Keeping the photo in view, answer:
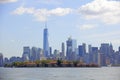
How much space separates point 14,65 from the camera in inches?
7869

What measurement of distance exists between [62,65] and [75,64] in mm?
7813

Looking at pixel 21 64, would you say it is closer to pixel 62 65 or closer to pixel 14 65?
pixel 14 65

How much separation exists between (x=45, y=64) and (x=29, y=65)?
988cm

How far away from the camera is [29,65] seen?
646 feet

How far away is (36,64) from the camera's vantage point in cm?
19325

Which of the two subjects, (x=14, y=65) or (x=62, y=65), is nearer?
(x=62, y=65)

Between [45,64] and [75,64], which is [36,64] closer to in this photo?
[45,64]

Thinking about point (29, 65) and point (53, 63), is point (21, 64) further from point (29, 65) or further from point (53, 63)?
point (53, 63)

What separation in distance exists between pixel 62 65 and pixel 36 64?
15.1m

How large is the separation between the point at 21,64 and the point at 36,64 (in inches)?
332

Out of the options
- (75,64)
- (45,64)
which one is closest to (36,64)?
(45,64)

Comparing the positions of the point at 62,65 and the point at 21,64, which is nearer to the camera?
the point at 62,65

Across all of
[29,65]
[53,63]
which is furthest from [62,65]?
[29,65]

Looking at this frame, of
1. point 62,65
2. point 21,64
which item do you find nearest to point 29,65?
point 21,64
